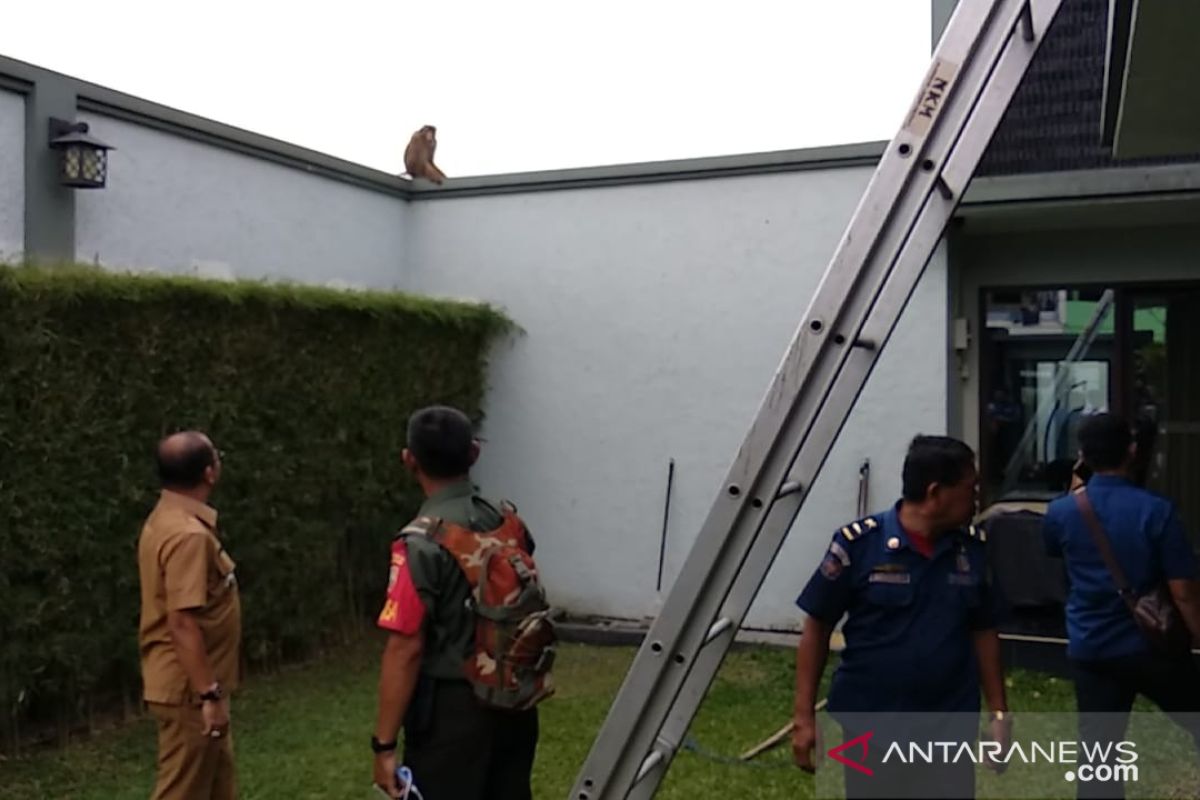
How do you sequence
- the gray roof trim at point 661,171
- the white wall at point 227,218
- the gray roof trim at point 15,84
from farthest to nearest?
the gray roof trim at point 661,171, the white wall at point 227,218, the gray roof trim at point 15,84

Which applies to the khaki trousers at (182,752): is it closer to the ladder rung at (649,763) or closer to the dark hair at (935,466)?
the ladder rung at (649,763)

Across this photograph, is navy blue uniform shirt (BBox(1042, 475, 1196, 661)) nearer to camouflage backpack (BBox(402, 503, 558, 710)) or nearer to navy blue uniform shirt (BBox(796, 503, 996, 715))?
navy blue uniform shirt (BBox(796, 503, 996, 715))

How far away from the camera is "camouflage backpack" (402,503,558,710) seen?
3.34 m

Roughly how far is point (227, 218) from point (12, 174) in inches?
71.5

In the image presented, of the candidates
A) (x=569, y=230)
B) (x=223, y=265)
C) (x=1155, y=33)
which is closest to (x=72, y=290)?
(x=223, y=265)

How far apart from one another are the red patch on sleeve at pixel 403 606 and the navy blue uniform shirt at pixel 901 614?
3.58ft

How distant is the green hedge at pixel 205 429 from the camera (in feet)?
19.3

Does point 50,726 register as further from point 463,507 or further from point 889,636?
point 889,636

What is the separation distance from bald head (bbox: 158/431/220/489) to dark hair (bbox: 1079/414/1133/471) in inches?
124

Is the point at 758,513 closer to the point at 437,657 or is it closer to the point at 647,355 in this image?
the point at 437,657

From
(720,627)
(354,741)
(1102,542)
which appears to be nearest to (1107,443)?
(1102,542)

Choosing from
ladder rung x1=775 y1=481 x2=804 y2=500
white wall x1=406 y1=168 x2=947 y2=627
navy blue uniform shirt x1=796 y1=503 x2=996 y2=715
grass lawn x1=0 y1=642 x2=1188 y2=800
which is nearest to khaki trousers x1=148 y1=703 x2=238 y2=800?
grass lawn x1=0 y1=642 x2=1188 y2=800

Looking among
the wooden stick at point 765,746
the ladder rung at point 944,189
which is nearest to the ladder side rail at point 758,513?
the ladder rung at point 944,189

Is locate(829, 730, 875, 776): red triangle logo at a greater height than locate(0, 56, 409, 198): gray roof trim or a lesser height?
lesser
